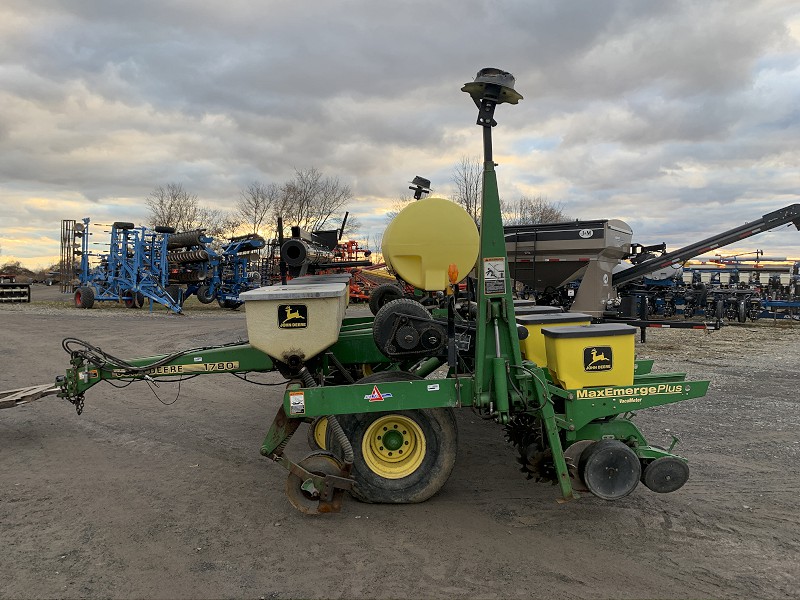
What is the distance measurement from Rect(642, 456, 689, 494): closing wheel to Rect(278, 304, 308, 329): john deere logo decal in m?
2.65

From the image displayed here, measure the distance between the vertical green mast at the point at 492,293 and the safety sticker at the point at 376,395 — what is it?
639 mm

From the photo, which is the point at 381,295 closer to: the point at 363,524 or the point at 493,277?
the point at 493,277

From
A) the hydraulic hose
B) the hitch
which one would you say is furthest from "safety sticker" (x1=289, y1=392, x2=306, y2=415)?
the hitch

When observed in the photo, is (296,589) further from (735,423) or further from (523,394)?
(735,423)

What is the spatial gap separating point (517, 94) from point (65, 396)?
183 inches

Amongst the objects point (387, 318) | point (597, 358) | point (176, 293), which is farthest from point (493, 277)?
point (176, 293)

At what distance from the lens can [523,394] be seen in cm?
407

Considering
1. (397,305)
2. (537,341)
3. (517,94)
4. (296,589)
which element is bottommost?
(296,589)

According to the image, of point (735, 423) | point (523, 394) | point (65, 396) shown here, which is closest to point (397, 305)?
point (523, 394)

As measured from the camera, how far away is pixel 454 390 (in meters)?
4.10

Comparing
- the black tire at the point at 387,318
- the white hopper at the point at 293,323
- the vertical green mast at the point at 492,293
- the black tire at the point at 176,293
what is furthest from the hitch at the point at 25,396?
the black tire at the point at 176,293

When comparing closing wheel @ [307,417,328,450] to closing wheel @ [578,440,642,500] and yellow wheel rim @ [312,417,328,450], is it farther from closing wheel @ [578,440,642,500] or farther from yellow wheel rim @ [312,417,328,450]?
closing wheel @ [578,440,642,500]

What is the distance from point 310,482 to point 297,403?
0.55 metres

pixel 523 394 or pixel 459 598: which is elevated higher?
pixel 523 394
